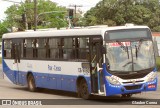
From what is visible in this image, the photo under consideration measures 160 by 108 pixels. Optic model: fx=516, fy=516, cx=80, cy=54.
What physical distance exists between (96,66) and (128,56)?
1.23m

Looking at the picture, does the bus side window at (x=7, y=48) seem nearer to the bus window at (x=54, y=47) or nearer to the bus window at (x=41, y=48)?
the bus window at (x=41, y=48)

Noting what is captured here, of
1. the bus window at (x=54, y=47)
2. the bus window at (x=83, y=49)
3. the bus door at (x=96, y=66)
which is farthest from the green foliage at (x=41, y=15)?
the bus door at (x=96, y=66)

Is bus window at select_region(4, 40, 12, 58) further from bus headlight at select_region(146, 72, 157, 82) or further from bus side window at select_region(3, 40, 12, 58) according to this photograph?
bus headlight at select_region(146, 72, 157, 82)

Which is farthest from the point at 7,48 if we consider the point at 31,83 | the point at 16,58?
the point at 31,83

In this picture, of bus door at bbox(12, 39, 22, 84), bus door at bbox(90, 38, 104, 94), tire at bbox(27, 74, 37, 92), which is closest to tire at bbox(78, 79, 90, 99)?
bus door at bbox(90, 38, 104, 94)

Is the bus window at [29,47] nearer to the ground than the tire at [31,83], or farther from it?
farther from it

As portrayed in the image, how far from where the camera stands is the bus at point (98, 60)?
1756 centimetres

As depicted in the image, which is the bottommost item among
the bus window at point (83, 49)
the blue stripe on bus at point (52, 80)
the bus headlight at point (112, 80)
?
the blue stripe on bus at point (52, 80)

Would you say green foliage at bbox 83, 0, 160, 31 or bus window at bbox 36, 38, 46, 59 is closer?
bus window at bbox 36, 38, 46, 59

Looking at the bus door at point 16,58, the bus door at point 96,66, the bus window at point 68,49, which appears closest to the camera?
the bus door at point 96,66

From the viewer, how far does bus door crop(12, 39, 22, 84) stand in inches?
993

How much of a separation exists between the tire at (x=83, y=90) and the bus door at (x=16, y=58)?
6.54 metres

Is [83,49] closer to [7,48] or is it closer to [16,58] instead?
[16,58]

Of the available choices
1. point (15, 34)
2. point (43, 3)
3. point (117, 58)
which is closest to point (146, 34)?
point (117, 58)
